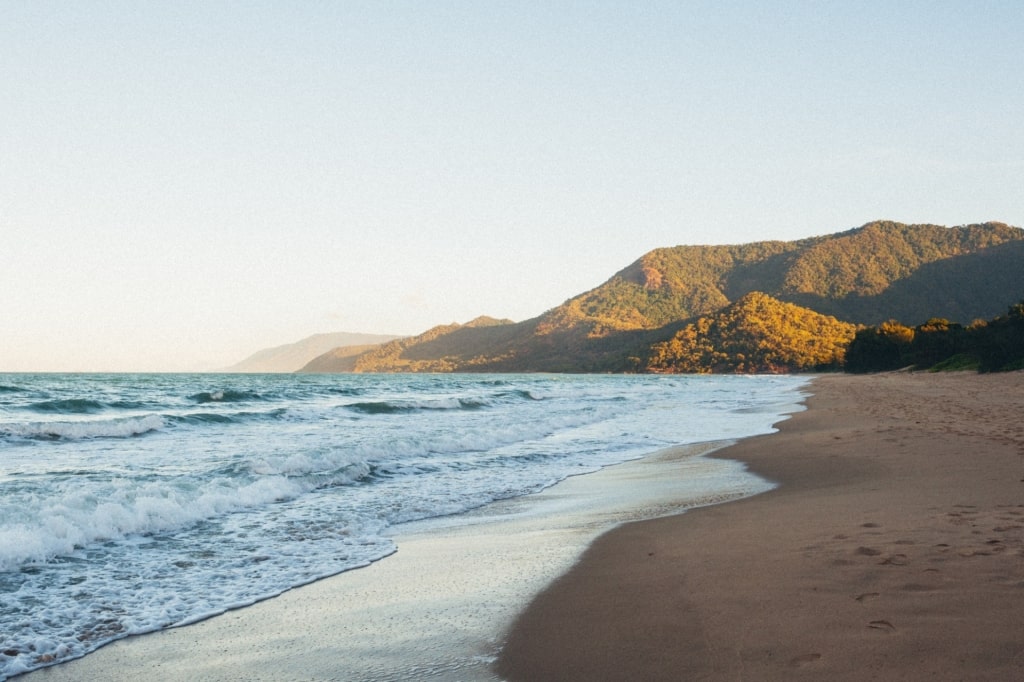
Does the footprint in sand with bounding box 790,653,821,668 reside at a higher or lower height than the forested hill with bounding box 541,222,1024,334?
lower

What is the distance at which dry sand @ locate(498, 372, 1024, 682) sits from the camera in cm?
320

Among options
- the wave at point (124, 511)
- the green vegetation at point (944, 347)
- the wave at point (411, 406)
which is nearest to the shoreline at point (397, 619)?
the wave at point (124, 511)

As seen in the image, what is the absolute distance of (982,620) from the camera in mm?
3383

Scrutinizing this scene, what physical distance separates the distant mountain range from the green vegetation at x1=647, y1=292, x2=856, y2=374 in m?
0.23

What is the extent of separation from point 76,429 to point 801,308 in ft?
491

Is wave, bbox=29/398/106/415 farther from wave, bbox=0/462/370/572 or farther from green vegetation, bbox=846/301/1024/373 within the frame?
green vegetation, bbox=846/301/1024/373

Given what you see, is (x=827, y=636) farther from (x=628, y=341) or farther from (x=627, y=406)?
(x=628, y=341)

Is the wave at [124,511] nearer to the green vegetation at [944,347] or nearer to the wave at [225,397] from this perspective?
the wave at [225,397]

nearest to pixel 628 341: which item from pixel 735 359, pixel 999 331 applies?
pixel 735 359

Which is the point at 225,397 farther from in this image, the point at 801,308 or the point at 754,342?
the point at 801,308

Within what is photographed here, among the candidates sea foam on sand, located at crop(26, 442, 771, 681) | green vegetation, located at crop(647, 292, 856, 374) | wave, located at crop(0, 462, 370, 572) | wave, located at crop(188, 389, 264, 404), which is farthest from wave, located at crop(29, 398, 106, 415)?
green vegetation, located at crop(647, 292, 856, 374)

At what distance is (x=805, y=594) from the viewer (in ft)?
13.5

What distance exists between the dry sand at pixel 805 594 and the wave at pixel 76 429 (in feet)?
54.7

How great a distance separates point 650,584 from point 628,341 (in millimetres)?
162875
